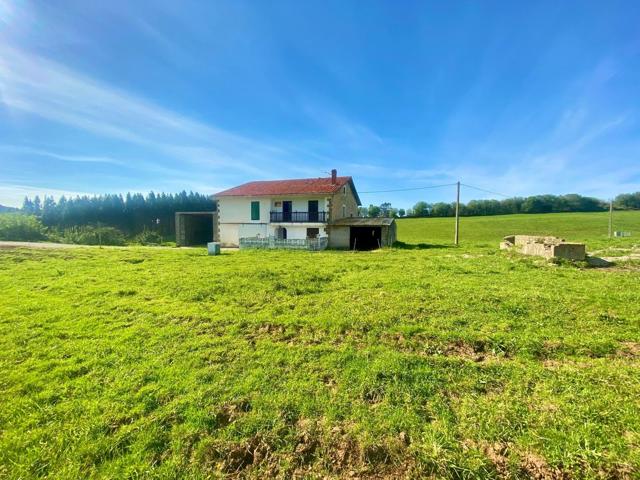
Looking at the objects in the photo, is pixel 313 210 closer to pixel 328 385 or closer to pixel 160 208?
pixel 328 385

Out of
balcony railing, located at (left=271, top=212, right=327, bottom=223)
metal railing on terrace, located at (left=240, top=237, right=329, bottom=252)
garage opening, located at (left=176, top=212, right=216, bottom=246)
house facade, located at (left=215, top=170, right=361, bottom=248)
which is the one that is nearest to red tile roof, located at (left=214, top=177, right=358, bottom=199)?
house facade, located at (left=215, top=170, right=361, bottom=248)

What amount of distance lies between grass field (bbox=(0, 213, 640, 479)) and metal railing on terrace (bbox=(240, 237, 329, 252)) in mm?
14603

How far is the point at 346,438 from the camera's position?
9.20ft

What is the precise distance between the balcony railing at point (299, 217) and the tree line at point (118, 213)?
3323cm

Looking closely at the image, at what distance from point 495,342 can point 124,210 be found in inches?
2639

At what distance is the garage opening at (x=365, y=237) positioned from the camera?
969 inches

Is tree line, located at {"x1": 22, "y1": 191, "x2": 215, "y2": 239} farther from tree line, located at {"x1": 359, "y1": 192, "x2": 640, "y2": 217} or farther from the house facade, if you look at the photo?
tree line, located at {"x1": 359, "y1": 192, "x2": 640, "y2": 217}

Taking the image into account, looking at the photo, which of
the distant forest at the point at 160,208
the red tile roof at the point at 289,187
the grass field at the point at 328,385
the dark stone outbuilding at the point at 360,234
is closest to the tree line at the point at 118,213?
the distant forest at the point at 160,208

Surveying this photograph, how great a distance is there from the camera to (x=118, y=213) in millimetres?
55906

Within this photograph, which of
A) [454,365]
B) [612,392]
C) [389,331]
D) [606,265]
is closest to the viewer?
[612,392]

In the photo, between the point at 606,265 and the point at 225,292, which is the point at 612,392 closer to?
the point at 225,292

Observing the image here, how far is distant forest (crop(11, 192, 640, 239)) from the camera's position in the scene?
54219mm

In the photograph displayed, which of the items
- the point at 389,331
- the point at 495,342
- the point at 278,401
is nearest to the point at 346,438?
the point at 278,401

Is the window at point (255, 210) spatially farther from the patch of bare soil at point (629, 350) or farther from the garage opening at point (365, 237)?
the patch of bare soil at point (629, 350)
